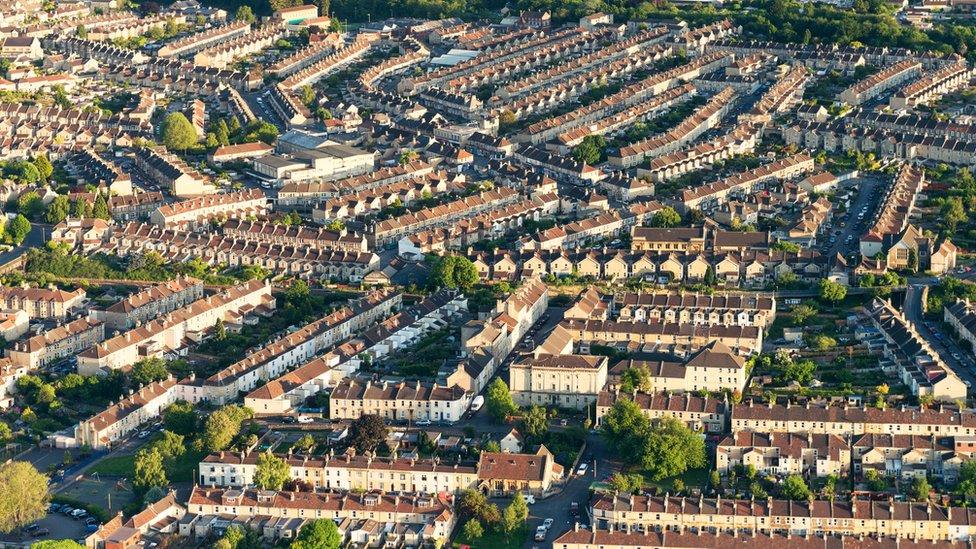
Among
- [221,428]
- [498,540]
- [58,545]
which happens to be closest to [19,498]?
[58,545]

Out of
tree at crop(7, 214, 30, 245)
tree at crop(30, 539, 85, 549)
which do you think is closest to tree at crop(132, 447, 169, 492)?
tree at crop(30, 539, 85, 549)

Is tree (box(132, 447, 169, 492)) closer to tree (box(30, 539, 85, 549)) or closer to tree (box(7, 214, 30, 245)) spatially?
tree (box(30, 539, 85, 549))

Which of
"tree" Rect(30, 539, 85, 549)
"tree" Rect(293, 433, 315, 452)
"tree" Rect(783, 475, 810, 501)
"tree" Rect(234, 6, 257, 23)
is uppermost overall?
"tree" Rect(30, 539, 85, 549)

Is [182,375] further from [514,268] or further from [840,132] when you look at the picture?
[840,132]

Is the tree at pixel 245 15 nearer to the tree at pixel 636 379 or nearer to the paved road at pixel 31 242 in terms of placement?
the paved road at pixel 31 242

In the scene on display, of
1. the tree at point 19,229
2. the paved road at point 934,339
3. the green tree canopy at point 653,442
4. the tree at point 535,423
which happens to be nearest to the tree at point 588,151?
the paved road at point 934,339

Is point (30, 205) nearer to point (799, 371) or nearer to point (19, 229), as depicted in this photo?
point (19, 229)
